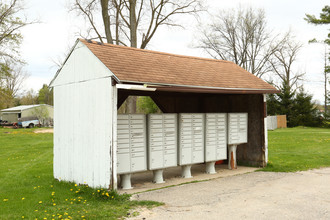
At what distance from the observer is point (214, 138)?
996cm

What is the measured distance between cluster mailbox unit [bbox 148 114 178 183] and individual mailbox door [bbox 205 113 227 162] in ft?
4.13

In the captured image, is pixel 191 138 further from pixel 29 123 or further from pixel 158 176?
pixel 29 123

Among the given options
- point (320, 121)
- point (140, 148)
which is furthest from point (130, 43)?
point (320, 121)

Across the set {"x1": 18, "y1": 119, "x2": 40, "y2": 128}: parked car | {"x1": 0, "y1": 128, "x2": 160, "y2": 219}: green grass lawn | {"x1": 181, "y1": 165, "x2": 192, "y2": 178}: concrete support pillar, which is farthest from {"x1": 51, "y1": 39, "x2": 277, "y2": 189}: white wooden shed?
{"x1": 18, "y1": 119, "x2": 40, "y2": 128}: parked car

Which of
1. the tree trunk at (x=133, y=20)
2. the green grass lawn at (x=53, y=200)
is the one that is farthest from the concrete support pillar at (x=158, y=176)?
the tree trunk at (x=133, y=20)

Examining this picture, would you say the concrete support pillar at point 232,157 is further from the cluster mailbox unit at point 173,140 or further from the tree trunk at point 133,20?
the tree trunk at point 133,20

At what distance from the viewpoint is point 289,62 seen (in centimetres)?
4578

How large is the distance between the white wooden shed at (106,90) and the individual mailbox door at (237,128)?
1.78 ft

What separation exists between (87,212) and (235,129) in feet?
19.9

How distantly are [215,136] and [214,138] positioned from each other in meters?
0.08

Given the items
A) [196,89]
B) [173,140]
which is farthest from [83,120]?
[196,89]

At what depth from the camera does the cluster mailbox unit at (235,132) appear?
10.5 meters

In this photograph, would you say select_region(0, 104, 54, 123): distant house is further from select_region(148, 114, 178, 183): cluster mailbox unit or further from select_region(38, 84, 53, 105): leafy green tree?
select_region(148, 114, 178, 183): cluster mailbox unit

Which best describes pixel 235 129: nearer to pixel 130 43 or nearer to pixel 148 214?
pixel 148 214
